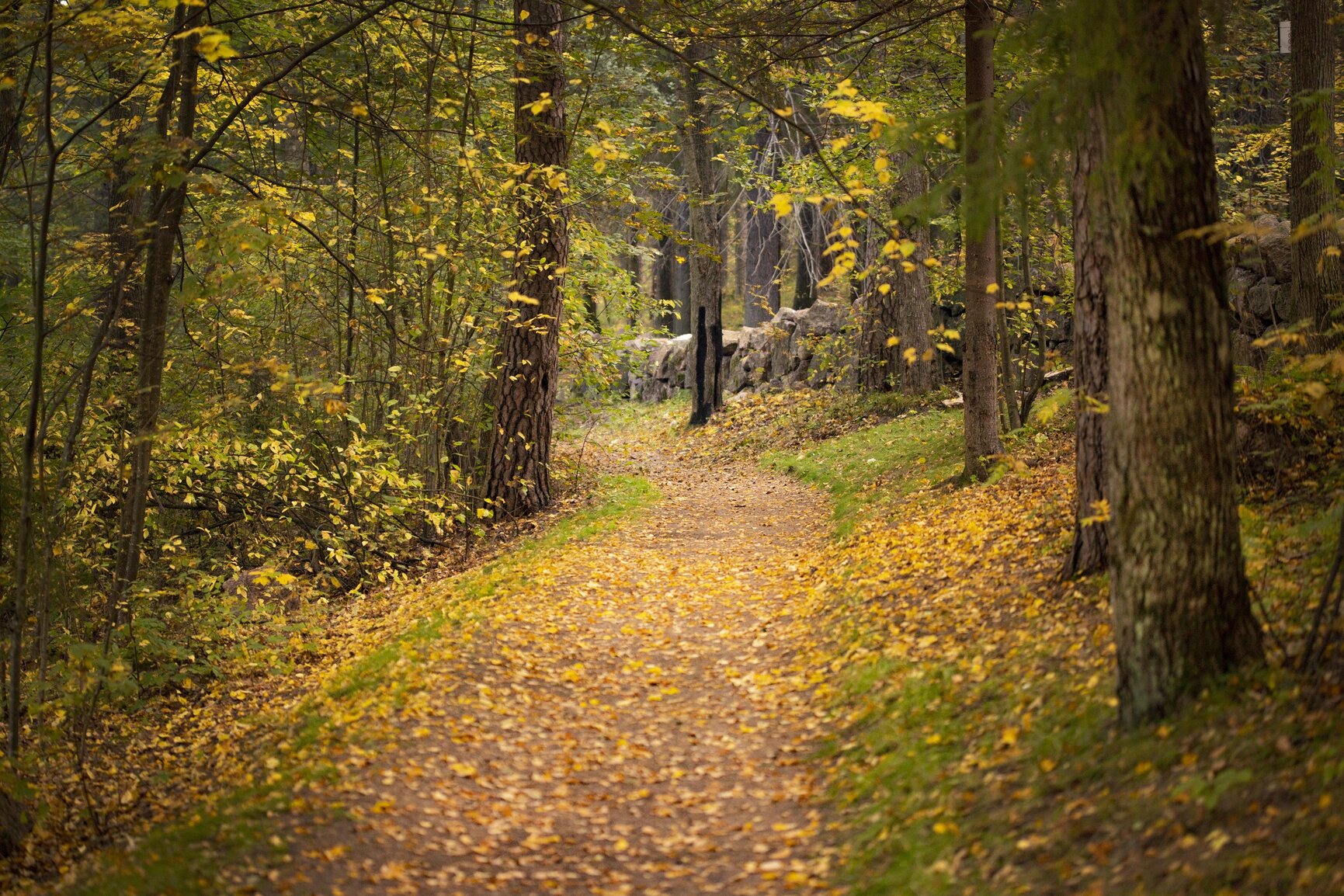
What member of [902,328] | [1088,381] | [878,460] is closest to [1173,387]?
[1088,381]

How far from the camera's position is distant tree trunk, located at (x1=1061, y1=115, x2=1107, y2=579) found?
645 cm

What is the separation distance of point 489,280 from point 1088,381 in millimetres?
6521

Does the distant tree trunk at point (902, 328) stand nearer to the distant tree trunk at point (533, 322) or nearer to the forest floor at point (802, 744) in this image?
the distant tree trunk at point (533, 322)

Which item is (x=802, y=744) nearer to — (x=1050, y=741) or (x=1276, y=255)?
(x=1050, y=741)

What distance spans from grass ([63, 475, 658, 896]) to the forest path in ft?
0.68

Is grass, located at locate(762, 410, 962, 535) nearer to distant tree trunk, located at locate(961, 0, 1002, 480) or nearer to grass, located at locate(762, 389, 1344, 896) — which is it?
distant tree trunk, located at locate(961, 0, 1002, 480)

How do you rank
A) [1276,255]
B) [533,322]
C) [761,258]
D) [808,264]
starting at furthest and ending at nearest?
[761,258]
[808,264]
[533,322]
[1276,255]

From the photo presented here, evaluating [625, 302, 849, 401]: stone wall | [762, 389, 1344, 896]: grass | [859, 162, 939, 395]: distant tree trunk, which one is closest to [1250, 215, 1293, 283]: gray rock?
[859, 162, 939, 395]: distant tree trunk

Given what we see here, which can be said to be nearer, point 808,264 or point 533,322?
point 533,322

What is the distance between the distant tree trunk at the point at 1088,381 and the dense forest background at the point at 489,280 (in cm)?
3

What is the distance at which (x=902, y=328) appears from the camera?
56.5ft

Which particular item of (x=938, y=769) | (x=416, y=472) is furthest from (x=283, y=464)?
(x=938, y=769)

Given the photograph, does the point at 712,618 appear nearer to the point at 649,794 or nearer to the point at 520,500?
the point at 649,794

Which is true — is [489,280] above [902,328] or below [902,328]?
above
